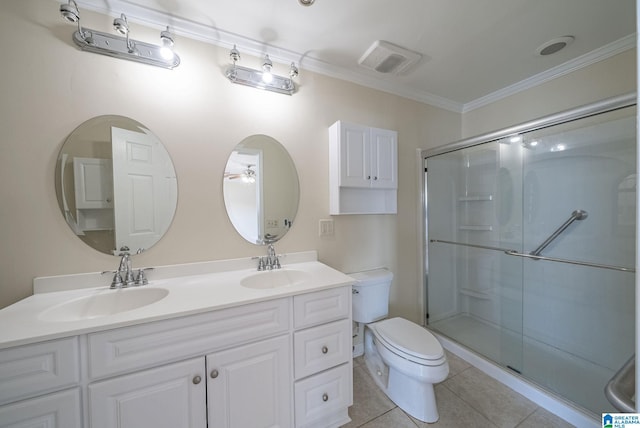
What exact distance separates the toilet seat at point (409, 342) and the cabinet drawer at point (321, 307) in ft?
1.38

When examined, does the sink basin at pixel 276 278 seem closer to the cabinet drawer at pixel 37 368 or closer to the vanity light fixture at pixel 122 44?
the cabinet drawer at pixel 37 368

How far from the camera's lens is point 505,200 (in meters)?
2.01

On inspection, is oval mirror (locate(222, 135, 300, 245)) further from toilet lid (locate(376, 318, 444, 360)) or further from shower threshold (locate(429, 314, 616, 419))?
shower threshold (locate(429, 314, 616, 419))

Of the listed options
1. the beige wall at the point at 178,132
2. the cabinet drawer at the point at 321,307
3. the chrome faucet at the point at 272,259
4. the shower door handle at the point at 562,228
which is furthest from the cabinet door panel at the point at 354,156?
the shower door handle at the point at 562,228

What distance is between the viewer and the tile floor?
1310 mm

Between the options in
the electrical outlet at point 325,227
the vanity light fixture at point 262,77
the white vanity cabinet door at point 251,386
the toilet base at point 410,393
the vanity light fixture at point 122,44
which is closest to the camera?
the white vanity cabinet door at point 251,386

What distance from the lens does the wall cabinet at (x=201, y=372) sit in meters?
0.78

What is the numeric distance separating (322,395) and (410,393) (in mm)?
573

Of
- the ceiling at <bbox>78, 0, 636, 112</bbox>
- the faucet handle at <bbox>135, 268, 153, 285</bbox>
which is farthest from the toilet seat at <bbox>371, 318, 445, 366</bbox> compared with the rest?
the ceiling at <bbox>78, 0, 636, 112</bbox>

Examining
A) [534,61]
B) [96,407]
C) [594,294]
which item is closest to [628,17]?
[534,61]

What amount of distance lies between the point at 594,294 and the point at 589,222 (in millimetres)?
528

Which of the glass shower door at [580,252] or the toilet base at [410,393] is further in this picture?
the glass shower door at [580,252]

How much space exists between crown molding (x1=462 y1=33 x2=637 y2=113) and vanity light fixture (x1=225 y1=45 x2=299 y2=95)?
1.96 meters

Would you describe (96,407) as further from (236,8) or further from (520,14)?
(520,14)
